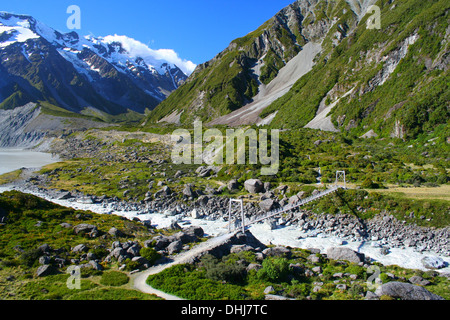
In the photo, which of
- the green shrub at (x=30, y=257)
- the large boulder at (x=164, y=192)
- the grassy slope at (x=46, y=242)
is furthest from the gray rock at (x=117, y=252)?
the large boulder at (x=164, y=192)

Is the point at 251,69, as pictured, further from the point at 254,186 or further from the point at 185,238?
the point at 185,238

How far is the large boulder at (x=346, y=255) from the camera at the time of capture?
21.7 meters

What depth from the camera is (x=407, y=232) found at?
2622 centimetres

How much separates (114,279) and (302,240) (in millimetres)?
18856

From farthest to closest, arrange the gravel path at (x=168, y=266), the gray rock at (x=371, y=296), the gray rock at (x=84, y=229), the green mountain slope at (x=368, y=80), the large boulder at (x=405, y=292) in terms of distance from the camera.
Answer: the green mountain slope at (x=368, y=80), the gray rock at (x=84, y=229), the gravel path at (x=168, y=266), the gray rock at (x=371, y=296), the large boulder at (x=405, y=292)

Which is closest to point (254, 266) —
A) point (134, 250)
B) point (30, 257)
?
point (134, 250)

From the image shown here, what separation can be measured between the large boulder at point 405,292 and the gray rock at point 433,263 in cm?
703

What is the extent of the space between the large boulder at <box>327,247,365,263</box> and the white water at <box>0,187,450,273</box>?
215 centimetres

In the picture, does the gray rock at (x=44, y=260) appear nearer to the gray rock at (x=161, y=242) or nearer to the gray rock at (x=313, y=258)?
the gray rock at (x=161, y=242)

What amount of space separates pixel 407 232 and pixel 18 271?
33615 mm

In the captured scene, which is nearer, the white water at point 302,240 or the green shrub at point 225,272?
the green shrub at point 225,272

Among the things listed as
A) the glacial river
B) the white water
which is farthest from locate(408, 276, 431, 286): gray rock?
the glacial river

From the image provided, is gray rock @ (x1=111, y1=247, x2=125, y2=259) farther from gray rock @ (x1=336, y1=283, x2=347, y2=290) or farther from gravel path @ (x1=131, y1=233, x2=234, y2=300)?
gray rock @ (x1=336, y1=283, x2=347, y2=290)

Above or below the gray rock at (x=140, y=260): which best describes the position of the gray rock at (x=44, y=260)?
above
